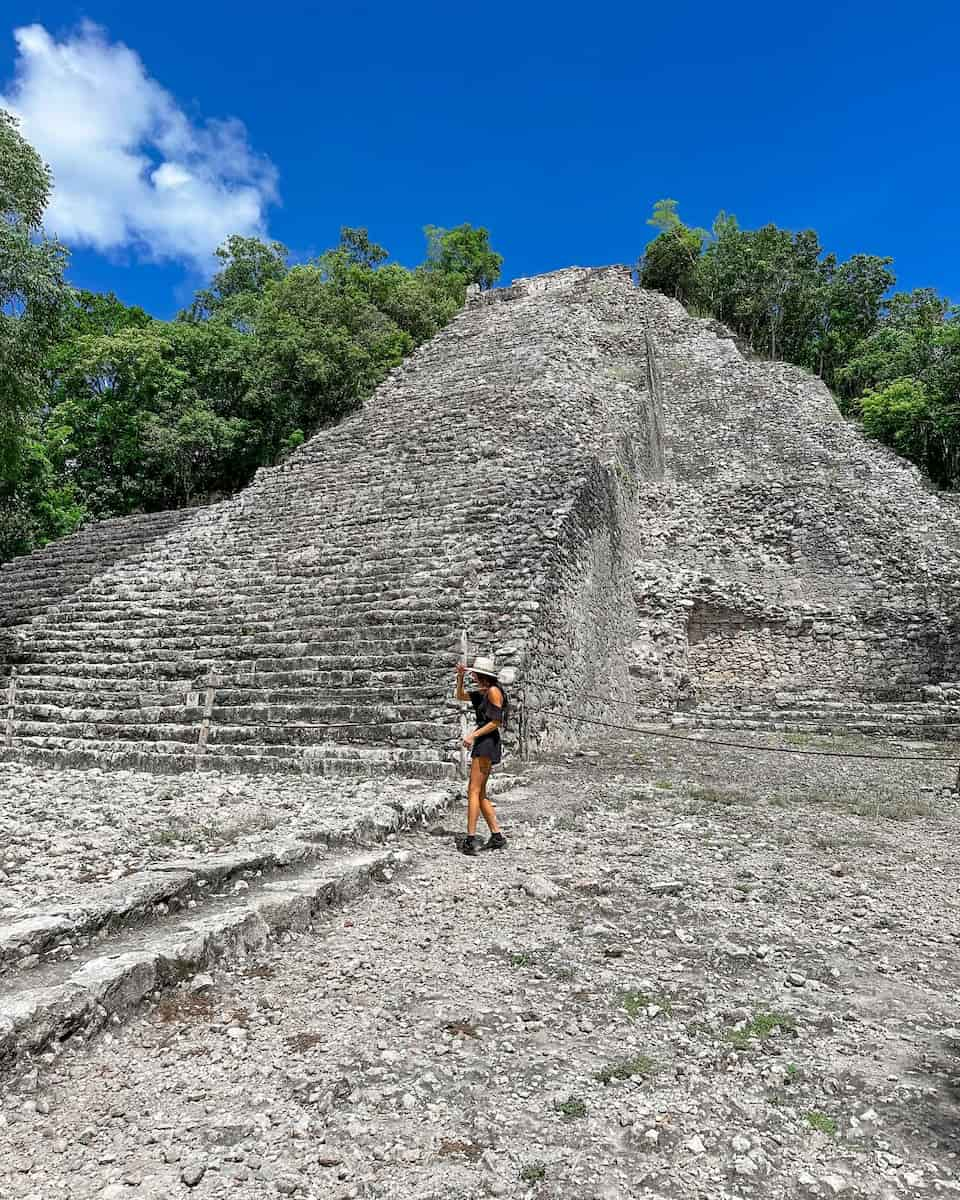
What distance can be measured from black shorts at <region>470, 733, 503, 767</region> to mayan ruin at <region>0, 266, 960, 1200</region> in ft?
2.13

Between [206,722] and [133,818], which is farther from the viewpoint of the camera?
[206,722]

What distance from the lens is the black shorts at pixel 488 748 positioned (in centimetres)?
511

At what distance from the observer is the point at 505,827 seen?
5.68 meters

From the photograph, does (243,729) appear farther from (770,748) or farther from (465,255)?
(465,255)

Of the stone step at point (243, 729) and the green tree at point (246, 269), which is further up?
the green tree at point (246, 269)

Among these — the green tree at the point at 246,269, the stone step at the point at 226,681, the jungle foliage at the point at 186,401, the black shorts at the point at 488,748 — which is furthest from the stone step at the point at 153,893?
the green tree at the point at 246,269

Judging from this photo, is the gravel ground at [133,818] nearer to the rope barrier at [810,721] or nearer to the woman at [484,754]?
the woman at [484,754]

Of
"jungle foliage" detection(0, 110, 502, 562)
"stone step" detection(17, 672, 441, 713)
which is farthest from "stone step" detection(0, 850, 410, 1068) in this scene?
"jungle foliage" detection(0, 110, 502, 562)

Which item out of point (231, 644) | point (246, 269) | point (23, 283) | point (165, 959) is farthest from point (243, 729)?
point (246, 269)

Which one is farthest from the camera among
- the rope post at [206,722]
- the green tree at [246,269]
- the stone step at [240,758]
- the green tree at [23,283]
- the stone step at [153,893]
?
the green tree at [246,269]

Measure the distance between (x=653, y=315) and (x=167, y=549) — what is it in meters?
19.0

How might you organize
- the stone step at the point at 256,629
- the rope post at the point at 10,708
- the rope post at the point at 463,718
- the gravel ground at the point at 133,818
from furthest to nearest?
1. the stone step at the point at 256,629
2. the rope post at the point at 10,708
3. the rope post at the point at 463,718
4. the gravel ground at the point at 133,818

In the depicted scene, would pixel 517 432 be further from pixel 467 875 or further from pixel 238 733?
pixel 467 875

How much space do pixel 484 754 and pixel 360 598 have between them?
5575mm
